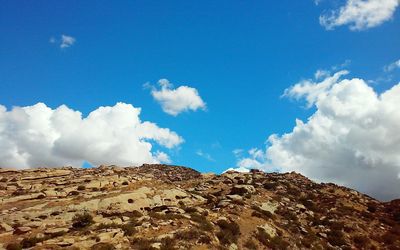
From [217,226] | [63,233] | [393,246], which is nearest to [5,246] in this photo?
[63,233]

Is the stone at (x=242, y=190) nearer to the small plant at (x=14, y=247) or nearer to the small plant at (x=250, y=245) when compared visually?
the small plant at (x=250, y=245)

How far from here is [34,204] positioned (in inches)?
1575

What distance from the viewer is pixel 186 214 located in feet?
119

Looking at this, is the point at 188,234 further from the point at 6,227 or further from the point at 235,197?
the point at 6,227

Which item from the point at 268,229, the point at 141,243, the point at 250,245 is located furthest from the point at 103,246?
the point at 268,229

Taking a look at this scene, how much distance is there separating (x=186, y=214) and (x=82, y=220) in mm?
9609

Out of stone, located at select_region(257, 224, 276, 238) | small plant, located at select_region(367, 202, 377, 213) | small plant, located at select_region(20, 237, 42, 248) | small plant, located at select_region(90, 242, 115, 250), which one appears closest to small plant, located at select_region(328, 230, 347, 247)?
stone, located at select_region(257, 224, 276, 238)

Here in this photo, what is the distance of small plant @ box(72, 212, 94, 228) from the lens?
109 feet

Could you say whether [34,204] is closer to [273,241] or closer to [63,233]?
[63,233]

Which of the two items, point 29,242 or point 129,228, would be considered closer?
point 29,242

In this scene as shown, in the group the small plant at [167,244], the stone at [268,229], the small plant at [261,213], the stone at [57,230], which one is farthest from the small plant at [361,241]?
the stone at [57,230]

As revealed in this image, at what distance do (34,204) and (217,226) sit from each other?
65.2 ft

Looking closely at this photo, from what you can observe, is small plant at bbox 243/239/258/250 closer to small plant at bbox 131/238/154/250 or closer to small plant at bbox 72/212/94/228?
small plant at bbox 131/238/154/250

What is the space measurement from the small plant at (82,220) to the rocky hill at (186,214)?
4.3 inches
